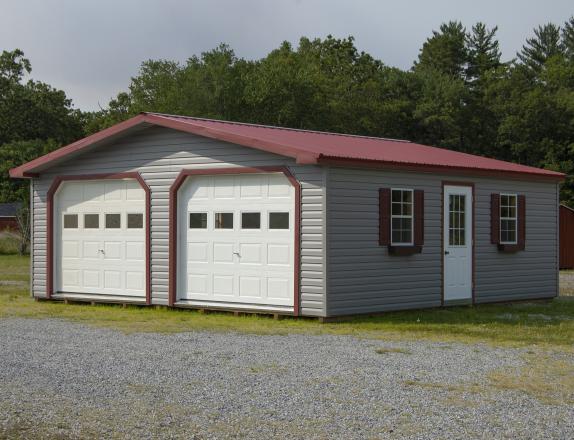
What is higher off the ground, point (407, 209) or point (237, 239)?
point (407, 209)

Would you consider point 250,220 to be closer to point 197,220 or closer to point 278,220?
point 278,220

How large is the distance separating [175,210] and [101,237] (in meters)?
2.08

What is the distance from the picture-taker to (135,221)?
1716cm

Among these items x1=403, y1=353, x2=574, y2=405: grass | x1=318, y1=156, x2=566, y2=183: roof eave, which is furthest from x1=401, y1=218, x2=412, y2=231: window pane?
x1=403, y1=353, x2=574, y2=405: grass

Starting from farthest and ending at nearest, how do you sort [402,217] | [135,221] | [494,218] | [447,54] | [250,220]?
[447,54], [494,218], [135,221], [402,217], [250,220]

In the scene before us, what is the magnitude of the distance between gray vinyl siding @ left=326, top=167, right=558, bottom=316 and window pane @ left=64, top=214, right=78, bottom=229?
5895 millimetres

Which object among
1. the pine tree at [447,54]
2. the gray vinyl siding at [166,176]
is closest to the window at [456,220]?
the gray vinyl siding at [166,176]

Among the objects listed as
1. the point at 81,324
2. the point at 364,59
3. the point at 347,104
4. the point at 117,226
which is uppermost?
the point at 364,59

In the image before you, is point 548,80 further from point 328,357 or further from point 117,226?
point 328,357

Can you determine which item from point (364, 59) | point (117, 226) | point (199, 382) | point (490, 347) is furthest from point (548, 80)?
point (199, 382)

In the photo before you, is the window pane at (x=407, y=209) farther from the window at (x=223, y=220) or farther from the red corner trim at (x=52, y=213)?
the red corner trim at (x=52, y=213)

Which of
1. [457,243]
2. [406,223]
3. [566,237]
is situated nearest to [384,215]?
[406,223]

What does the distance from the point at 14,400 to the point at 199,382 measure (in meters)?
1.69

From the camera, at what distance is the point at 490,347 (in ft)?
38.2
